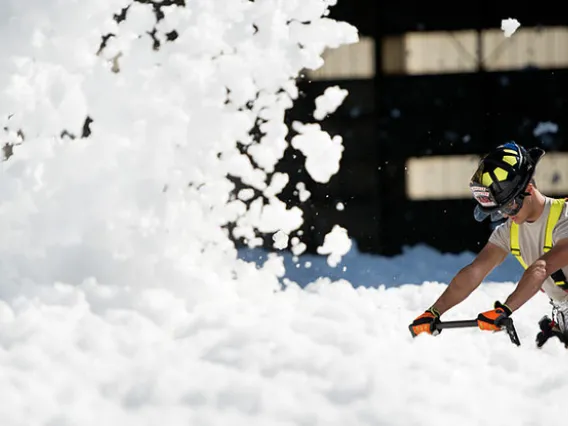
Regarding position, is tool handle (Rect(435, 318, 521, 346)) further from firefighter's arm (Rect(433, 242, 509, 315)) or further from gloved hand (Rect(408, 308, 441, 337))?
firefighter's arm (Rect(433, 242, 509, 315))

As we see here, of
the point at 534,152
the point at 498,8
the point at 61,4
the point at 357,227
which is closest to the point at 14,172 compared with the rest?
the point at 61,4

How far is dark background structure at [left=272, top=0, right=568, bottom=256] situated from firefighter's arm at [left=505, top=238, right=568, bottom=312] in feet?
23.7

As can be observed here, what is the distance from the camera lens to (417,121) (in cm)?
1130

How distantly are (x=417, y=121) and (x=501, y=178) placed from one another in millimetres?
7587

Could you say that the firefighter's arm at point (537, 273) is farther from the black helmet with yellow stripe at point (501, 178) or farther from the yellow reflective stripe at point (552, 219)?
the black helmet with yellow stripe at point (501, 178)

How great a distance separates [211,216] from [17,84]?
81.7 inches

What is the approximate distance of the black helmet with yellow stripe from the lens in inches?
150

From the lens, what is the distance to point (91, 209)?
7.06 meters

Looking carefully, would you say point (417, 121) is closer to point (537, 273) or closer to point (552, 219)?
point (552, 219)

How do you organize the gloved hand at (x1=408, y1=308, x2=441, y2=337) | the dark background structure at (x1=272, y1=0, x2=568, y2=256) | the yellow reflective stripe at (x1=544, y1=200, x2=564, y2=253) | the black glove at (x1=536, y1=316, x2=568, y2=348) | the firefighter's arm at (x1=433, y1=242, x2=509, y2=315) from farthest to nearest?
the dark background structure at (x1=272, y1=0, x2=568, y2=256) → the black glove at (x1=536, y1=316, x2=568, y2=348) → the firefighter's arm at (x1=433, y1=242, x2=509, y2=315) → the yellow reflective stripe at (x1=544, y1=200, x2=564, y2=253) → the gloved hand at (x1=408, y1=308, x2=441, y2=337)

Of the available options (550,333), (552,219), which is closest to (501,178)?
(552,219)

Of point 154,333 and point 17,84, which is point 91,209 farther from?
point 154,333

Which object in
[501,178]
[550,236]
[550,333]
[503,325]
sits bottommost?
[503,325]

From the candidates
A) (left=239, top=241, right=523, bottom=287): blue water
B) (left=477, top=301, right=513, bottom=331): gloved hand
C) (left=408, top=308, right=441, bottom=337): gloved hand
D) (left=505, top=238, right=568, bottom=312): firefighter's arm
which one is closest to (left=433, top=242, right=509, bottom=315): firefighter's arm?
(left=408, top=308, right=441, bottom=337): gloved hand
